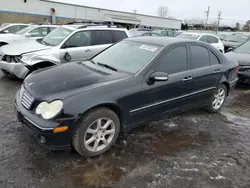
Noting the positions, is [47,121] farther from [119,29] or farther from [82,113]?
[119,29]

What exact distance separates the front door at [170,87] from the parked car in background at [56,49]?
328 cm

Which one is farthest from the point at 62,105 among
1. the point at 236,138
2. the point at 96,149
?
the point at 236,138

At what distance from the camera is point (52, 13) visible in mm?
34094

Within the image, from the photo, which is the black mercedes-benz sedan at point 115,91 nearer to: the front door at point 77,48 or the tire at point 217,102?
the tire at point 217,102

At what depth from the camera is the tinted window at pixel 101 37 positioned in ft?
22.8

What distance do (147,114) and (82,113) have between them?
114cm

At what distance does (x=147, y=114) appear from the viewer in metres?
3.61

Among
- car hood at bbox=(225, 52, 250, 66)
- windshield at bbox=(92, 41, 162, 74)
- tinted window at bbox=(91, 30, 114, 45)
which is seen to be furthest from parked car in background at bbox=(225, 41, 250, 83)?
windshield at bbox=(92, 41, 162, 74)

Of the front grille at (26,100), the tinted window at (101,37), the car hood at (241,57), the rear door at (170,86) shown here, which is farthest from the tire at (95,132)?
the car hood at (241,57)

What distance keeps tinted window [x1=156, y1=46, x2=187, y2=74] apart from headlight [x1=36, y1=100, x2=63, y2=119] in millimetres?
1649

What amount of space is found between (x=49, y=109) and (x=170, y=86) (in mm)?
1944

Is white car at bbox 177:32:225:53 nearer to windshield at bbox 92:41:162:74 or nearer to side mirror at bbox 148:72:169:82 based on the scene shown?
windshield at bbox 92:41:162:74

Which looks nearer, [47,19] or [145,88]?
[145,88]

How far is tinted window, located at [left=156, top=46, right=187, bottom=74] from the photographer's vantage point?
12.3 feet
